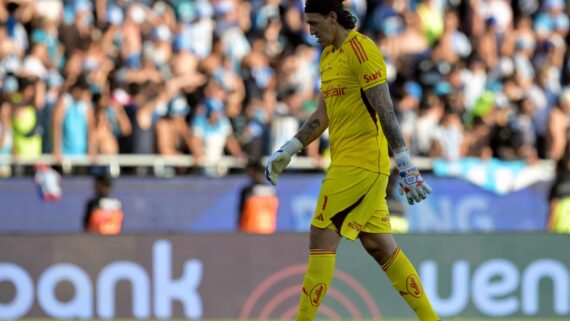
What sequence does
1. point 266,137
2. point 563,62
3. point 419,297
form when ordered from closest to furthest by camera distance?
point 419,297
point 266,137
point 563,62

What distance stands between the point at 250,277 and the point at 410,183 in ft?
16.4

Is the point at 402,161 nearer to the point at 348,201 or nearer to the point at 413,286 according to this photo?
the point at 348,201

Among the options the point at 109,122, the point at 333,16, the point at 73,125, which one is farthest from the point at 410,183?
the point at 109,122

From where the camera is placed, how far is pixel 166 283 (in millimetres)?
12359

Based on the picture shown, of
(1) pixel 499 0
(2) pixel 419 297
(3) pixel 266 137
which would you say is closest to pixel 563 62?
(1) pixel 499 0

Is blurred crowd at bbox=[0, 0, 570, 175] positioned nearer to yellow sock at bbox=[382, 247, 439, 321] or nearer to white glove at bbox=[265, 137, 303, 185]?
white glove at bbox=[265, 137, 303, 185]

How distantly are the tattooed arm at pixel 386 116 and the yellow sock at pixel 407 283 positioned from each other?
2.55 ft

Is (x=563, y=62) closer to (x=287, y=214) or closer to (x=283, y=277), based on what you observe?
(x=287, y=214)

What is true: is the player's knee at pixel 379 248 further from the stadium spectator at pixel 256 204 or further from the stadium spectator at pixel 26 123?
the stadium spectator at pixel 26 123

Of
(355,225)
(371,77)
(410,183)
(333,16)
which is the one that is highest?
(333,16)

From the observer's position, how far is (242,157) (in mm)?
16312

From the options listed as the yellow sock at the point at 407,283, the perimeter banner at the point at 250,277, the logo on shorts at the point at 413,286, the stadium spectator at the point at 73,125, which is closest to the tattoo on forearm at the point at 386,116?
the yellow sock at the point at 407,283

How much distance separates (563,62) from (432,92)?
101 inches

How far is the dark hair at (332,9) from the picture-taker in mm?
7883
